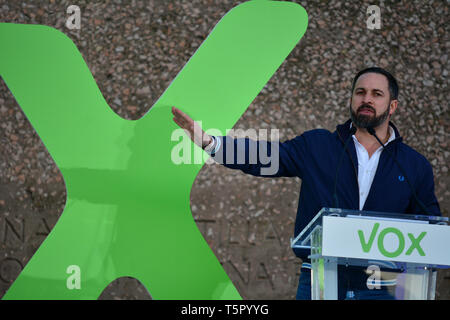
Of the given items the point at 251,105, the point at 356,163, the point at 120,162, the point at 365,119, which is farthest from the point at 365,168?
the point at 120,162

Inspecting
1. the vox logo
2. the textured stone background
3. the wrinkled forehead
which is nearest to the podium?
the vox logo

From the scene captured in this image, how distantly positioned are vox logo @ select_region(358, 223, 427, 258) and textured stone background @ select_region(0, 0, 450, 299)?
139 cm

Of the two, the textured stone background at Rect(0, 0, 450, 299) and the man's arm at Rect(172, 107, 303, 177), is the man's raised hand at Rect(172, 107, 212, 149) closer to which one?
the man's arm at Rect(172, 107, 303, 177)

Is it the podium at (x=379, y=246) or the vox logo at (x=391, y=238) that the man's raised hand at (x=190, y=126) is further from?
the vox logo at (x=391, y=238)

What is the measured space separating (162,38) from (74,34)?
0.41m

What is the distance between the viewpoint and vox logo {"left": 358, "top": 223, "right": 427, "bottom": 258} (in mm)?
1485

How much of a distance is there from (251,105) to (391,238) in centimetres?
151

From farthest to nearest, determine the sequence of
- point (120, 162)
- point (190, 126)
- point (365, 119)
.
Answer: point (120, 162), point (365, 119), point (190, 126)

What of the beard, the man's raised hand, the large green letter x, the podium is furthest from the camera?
the large green letter x

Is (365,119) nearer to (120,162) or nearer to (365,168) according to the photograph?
(365,168)

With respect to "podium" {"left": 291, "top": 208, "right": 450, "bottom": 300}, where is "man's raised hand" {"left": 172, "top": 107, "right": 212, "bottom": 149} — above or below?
above

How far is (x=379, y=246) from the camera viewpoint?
149 cm

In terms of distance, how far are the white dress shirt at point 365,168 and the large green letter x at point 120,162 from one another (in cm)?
69

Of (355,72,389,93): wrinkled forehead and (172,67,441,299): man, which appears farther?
(355,72,389,93): wrinkled forehead
